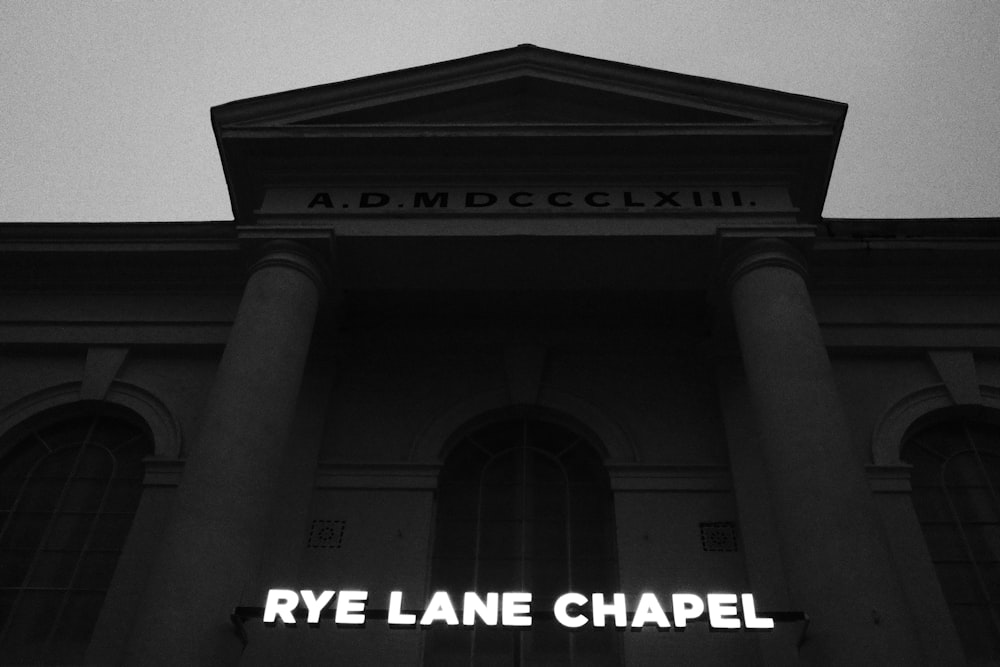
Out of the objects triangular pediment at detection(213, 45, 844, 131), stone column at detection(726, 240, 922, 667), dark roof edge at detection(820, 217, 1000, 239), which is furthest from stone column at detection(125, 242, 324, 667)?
dark roof edge at detection(820, 217, 1000, 239)

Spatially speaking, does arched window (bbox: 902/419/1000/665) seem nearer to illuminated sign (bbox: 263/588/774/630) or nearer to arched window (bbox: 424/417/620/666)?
illuminated sign (bbox: 263/588/774/630)

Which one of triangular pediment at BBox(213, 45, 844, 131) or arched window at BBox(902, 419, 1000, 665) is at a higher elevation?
triangular pediment at BBox(213, 45, 844, 131)

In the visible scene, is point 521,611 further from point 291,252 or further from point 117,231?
point 117,231

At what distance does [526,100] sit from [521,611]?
25.2 feet

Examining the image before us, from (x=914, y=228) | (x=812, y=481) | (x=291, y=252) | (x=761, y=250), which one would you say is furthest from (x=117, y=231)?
(x=914, y=228)

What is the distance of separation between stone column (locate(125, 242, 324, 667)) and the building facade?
0.06 m

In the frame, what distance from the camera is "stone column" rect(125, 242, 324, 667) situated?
8.04 meters

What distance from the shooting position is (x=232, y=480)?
356 inches

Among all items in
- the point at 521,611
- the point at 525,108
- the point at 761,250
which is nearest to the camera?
the point at 521,611

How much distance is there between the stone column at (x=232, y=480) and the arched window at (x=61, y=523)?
316 centimetres

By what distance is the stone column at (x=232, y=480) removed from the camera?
8039 mm

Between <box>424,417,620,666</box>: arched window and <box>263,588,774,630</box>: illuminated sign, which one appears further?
<box>424,417,620,666</box>: arched window

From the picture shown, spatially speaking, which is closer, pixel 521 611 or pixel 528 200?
pixel 521 611

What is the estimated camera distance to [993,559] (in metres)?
11.2
